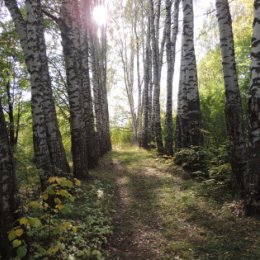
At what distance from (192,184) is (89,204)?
318 cm

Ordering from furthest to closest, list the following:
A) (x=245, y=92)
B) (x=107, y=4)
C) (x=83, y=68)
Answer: (x=107, y=4)
(x=83, y=68)
(x=245, y=92)

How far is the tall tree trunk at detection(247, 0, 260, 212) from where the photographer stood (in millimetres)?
5625

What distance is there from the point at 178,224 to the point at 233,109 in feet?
8.38

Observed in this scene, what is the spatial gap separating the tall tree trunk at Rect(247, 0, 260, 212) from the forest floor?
0.54 m

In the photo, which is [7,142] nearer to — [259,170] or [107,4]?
[259,170]

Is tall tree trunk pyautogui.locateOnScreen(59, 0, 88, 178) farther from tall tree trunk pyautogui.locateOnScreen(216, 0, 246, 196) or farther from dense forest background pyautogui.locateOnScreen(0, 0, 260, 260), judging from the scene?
tall tree trunk pyautogui.locateOnScreen(216, 0, 246, 196)

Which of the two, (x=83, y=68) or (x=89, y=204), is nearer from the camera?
(x=89, y=204)

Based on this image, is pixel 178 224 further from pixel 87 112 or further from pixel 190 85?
pixel 87 112

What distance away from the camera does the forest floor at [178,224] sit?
16.4ft

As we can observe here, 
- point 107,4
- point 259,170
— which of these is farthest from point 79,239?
point 107,4

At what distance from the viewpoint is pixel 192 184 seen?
8.83 meters

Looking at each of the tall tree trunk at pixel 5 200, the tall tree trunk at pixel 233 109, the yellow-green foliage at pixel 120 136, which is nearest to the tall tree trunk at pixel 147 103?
the tall tree trunk at pixel 233 109

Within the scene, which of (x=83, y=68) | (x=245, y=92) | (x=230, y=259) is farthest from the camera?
(x=83, y=68)

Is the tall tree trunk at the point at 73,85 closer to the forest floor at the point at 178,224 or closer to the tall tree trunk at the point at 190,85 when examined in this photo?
the forest floor at the point at 178,224
